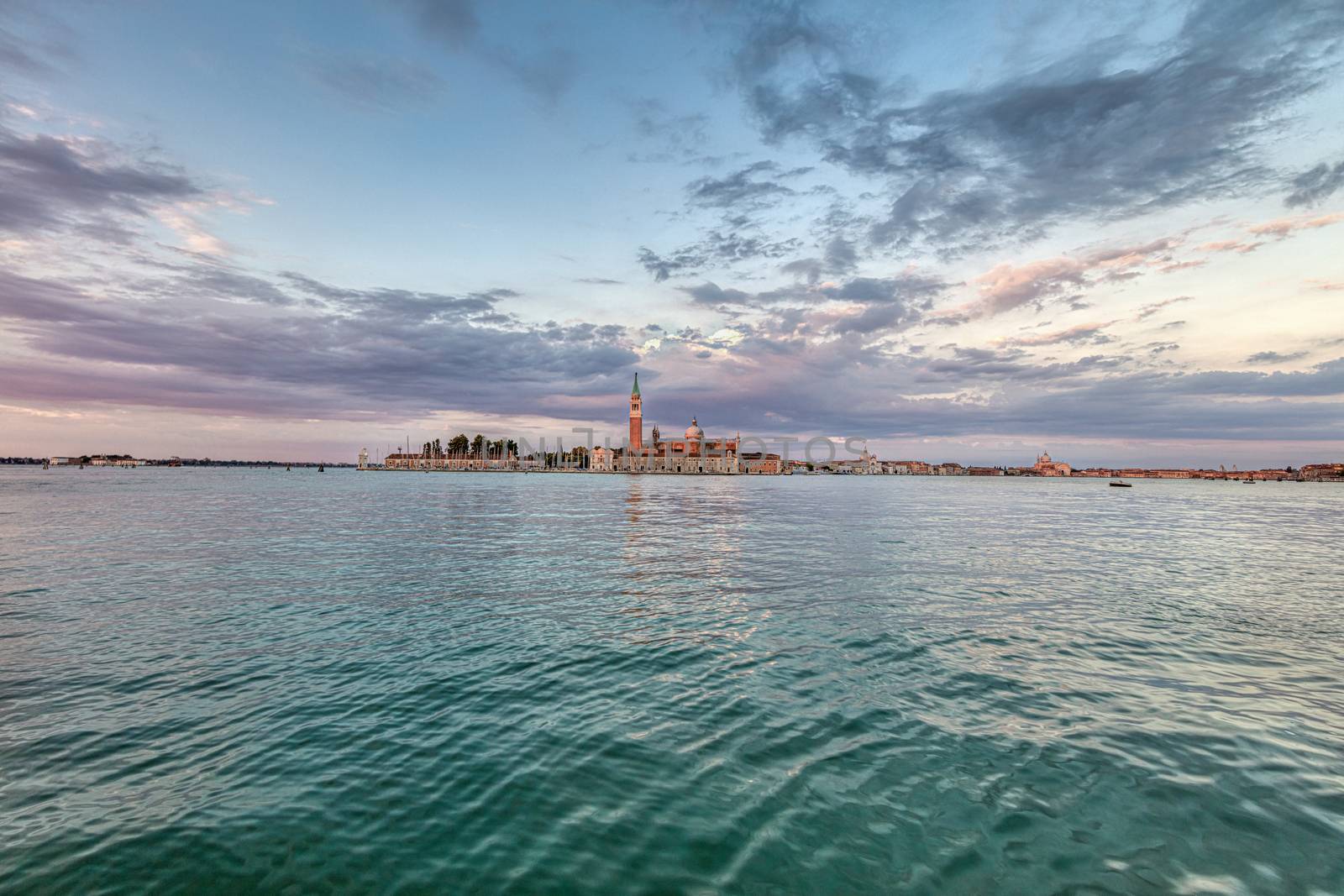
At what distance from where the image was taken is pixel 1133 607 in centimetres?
1856

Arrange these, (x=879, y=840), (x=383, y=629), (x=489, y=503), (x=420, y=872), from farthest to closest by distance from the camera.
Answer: (x=489, y=503)
(x=383, y=629)
(x=879, y=840)
(x=420, y=872)

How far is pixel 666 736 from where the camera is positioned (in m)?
9.20

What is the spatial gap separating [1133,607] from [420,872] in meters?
21.1

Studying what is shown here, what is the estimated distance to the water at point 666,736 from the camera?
20.6 ft

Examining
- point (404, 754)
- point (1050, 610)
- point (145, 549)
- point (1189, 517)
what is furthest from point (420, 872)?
point (1189, 517)

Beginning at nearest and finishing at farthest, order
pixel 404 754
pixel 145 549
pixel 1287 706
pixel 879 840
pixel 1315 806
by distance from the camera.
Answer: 1. pixel 879 840
2. pixel 1315 806
3. pixel 404 754
4. pixel 1287 706
5. pixel 145 549

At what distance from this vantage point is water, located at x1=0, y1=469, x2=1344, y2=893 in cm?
627

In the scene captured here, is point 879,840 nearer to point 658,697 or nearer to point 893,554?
point 658,697

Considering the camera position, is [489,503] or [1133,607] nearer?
[1133,607]

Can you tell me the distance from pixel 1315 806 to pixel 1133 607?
13.0 meters

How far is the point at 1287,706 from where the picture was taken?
1052cm

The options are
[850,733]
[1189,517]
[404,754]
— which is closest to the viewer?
[404,754]

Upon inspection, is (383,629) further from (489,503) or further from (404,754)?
(489,503)

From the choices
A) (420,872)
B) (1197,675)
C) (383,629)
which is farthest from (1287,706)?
(383,629)
